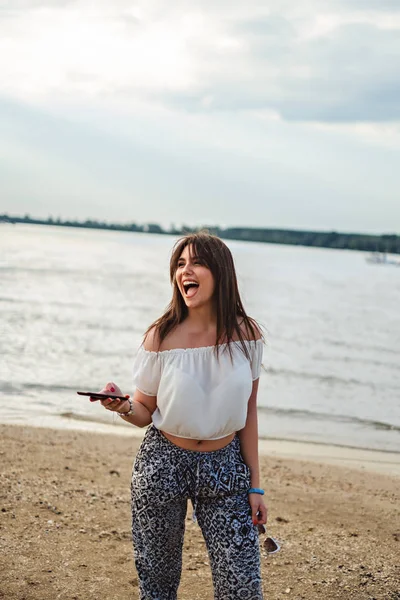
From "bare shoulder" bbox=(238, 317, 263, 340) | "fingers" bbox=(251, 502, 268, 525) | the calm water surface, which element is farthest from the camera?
the calm water surface

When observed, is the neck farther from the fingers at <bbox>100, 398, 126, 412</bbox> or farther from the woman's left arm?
the fingers at <bbox>100, 398, 126, 412</bbox>

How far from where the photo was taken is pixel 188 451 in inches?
115

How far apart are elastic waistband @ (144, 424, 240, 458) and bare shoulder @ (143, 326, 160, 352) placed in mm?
339

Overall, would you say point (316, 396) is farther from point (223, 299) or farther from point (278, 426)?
point (223, 299)

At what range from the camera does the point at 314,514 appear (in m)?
6.54

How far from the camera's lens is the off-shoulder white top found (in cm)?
285

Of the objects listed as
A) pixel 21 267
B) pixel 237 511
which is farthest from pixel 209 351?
pixel 21 267

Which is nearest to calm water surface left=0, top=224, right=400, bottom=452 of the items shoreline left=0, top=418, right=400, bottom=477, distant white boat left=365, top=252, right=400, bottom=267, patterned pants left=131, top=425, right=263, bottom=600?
shoreline left=0, top=418, right=400, bottom=477

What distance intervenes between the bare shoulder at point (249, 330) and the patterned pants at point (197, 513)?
1.48ft

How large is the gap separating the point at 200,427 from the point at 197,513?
0.41 metres

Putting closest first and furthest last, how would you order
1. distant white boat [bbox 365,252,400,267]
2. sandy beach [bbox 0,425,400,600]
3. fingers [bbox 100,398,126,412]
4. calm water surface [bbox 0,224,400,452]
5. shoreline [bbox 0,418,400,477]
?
fingers [bbox 100,398,126,412] → sandy beach [bbox 0,425,400,600] → shoreline [bbox 0,418,400,477] → calm water surface [bbox 0,224,400,452] → distant white boat [bbox 365,252,400,267]

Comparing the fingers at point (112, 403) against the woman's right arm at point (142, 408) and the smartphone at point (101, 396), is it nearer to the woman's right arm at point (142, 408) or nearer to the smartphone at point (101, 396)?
the smartphone at point (101, 396)

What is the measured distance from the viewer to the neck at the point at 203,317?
3043 millimetres

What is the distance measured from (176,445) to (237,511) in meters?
0.37
